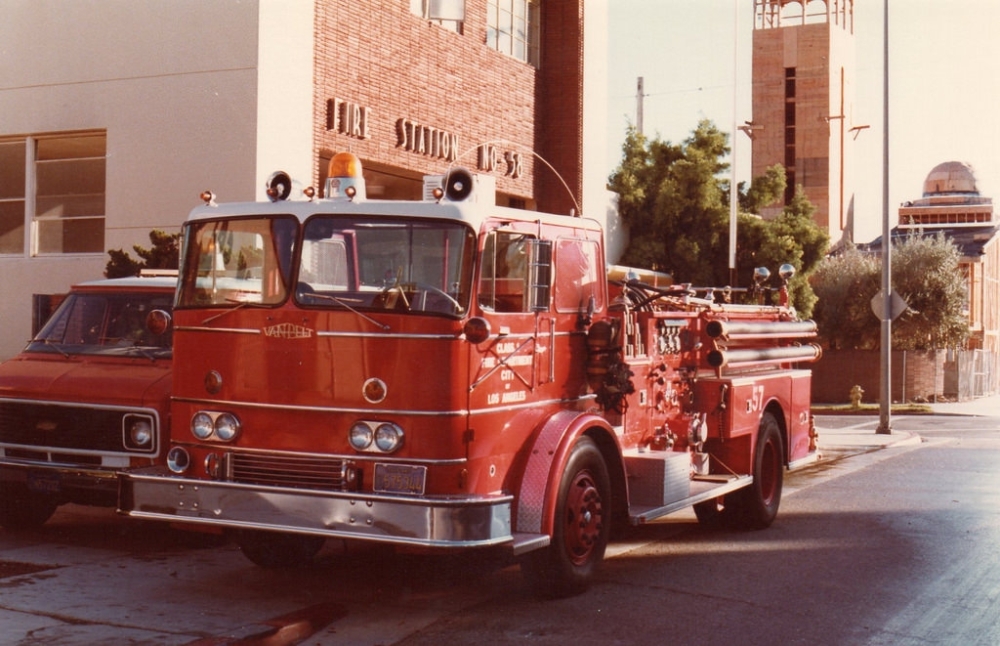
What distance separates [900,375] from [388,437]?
37.0 m

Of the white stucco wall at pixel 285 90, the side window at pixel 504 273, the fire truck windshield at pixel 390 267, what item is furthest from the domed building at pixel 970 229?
the fire truck windshield at pixel 390 267

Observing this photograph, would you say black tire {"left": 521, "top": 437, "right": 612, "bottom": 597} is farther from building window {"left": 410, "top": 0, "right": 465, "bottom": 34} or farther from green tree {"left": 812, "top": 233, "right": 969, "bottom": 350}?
A: green tree {"left": 812, "top": 233, "right": 969, "bottom": 350}

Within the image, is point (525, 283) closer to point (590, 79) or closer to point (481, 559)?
Result: point (481, 559)

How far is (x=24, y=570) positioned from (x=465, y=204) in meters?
4.02

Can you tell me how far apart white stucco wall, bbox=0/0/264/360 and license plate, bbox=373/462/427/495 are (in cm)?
1053

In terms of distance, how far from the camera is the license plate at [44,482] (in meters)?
9.26

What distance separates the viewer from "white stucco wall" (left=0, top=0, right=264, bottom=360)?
675 inches

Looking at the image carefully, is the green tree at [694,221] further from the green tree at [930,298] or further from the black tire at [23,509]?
the black tire at [23,509]

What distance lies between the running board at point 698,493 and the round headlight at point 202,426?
2869 mm

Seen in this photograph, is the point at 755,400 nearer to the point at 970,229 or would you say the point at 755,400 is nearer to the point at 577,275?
the point at 577,275

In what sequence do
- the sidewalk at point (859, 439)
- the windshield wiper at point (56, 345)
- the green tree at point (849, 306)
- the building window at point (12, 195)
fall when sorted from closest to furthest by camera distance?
1. the windshield wiper at point (56, 345)
2. the building window at point (12, 195)
3. the sidewalk at point (859, 439)
4. the green tree at point (849, 306)

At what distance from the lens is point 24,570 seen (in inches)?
333

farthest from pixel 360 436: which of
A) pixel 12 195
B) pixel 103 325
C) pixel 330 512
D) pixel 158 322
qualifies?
pixel 12 195

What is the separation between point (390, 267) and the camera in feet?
23.8
